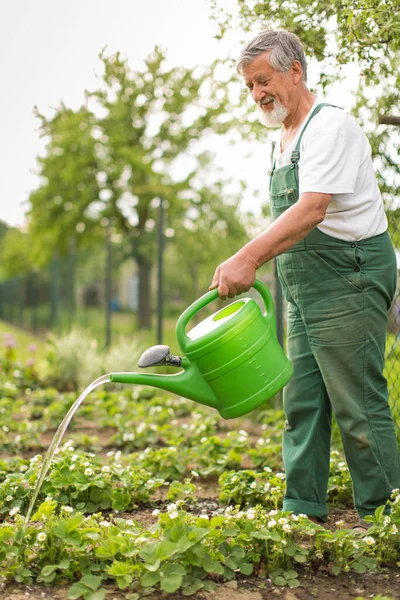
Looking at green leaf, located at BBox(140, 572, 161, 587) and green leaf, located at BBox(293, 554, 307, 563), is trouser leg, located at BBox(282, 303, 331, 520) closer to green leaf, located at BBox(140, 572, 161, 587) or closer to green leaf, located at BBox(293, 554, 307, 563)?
green leaf, located at BBox(293, 554, 307, 563)

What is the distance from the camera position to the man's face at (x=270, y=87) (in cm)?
242

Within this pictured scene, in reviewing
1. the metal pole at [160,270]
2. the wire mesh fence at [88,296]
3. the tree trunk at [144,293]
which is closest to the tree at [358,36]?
the metal pole at [160,270]

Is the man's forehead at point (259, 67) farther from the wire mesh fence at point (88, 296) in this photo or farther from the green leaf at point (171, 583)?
the wire mesh fence at point (88, 296)

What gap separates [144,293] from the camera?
12.5m

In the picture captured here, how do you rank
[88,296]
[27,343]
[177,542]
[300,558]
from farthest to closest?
[27,343] → [88,296] → [300,558] → [177,542]

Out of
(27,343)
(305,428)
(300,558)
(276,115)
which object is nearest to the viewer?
(300,558)

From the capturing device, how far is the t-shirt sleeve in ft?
7.51

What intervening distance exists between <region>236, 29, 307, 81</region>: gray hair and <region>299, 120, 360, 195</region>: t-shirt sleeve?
0.86 feet

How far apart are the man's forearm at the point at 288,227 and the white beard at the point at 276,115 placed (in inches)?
14.3

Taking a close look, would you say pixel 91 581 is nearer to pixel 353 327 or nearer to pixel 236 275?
pixel 236 275

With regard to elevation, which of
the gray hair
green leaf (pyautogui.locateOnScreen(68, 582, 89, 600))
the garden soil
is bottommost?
the garden soil

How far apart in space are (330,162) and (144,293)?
10320 mm

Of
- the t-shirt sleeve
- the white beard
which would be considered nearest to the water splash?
the t-shirt sleeve

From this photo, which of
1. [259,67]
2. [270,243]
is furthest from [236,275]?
[259,67]
